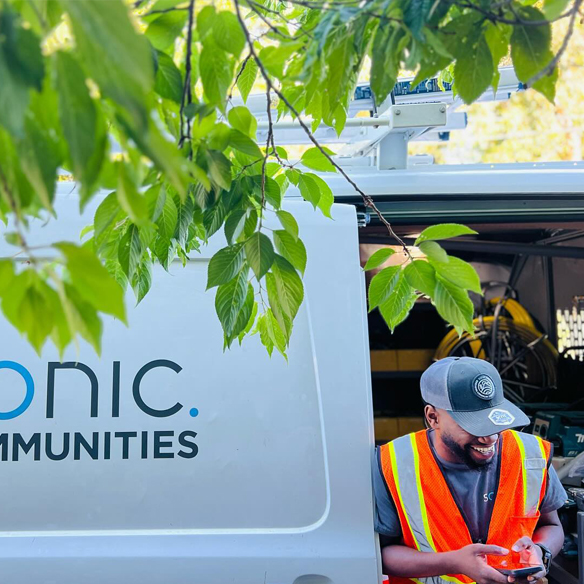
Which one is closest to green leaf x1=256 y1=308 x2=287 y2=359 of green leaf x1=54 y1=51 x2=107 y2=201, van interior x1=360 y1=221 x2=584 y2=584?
green leaf x1=54 y1=51 x2=107 y2=201

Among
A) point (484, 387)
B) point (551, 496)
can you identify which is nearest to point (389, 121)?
point (484, 387)

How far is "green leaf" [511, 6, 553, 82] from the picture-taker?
3.76 ft

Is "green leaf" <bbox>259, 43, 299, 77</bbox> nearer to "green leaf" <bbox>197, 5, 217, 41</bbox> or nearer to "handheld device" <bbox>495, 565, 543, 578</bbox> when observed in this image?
"green leaf" <bbox>197, 5, 217, 41</bbox>

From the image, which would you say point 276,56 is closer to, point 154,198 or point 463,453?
point 154,198

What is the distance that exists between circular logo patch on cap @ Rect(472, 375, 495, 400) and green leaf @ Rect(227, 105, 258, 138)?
4.01 ft

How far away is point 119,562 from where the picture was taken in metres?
2.01

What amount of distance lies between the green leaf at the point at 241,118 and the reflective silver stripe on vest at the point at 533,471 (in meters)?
1.42

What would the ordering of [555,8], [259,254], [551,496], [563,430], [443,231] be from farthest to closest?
[563,430]
[551,496]
[443,231]
[259,254]
[555,8]

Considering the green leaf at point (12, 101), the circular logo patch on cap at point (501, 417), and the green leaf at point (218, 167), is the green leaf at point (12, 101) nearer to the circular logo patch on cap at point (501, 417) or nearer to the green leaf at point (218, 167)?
the green leaf at point (218, 167)

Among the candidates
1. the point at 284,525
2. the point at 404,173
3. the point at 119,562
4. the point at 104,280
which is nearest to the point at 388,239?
the point at 404,173

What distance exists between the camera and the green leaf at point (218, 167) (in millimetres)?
1123

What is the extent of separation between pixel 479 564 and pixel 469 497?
0.22 meters

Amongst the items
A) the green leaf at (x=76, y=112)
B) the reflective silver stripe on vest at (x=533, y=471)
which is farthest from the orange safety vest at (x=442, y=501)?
the green leaf at (x=76, y=112)

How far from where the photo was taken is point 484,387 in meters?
2.19
